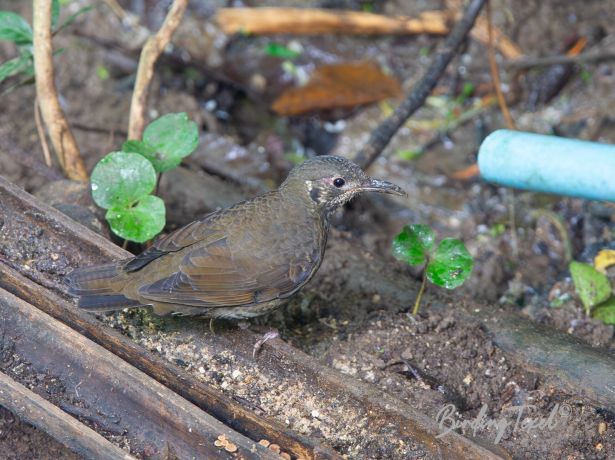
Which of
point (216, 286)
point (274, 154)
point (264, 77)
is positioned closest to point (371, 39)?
point (264, 77)

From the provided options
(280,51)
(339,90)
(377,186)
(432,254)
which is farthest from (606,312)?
(280,51)

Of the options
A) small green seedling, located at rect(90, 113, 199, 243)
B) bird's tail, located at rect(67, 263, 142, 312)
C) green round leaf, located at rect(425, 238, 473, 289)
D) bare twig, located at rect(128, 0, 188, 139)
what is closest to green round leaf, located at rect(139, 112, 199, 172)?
small green seedling, located at rect(90, 113, 199, 243)

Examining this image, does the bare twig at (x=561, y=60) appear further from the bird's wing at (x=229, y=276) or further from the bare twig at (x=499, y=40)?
the bird's wing at (x=229, y=276)

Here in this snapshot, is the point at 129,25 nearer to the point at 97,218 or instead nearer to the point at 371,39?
the point at 371,39

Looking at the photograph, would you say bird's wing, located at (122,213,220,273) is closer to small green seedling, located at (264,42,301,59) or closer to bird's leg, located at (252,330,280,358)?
bird's leg, located at (252,330,280,358)

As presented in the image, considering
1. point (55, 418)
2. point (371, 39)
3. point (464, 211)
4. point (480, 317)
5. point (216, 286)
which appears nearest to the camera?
point (55, 418)
